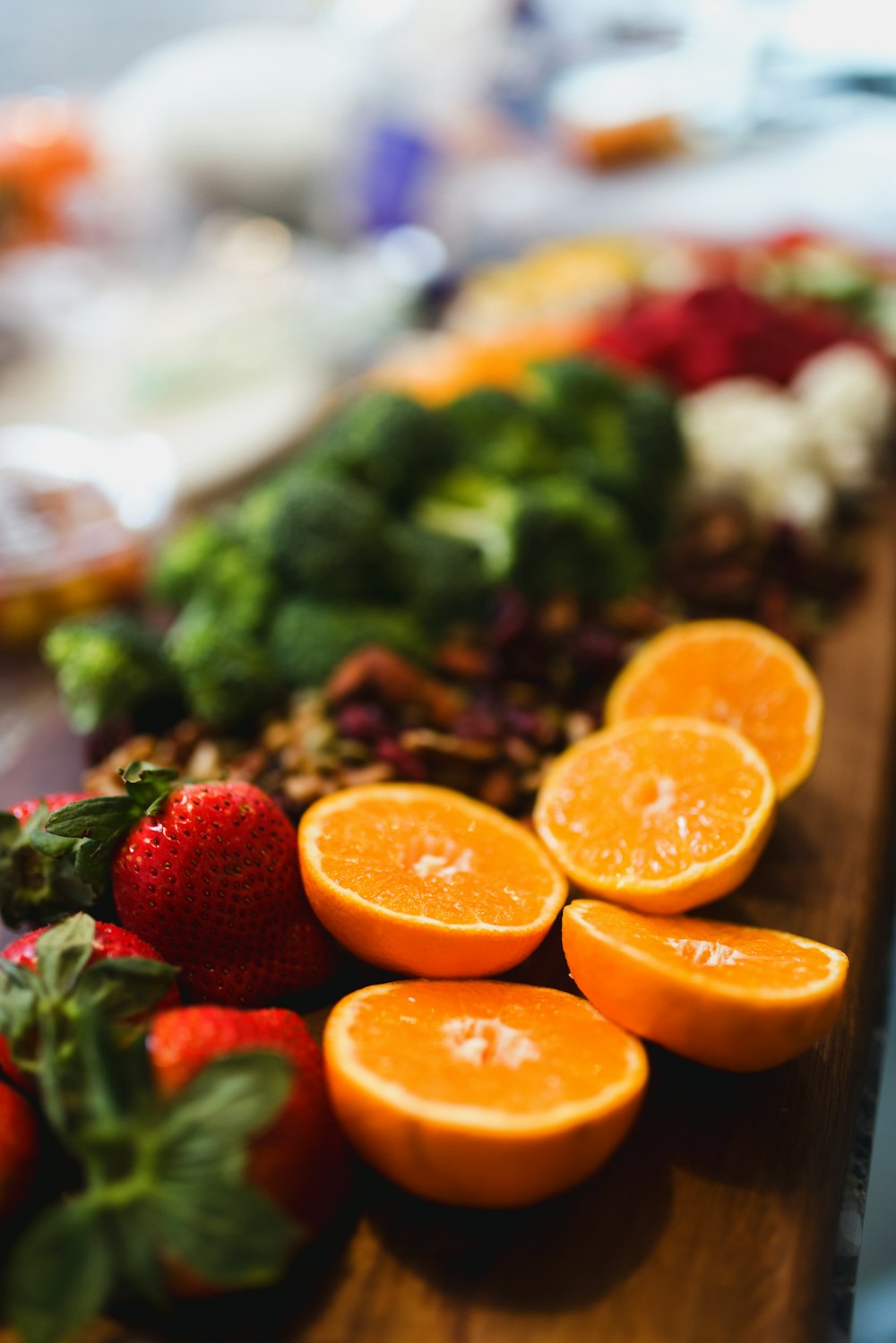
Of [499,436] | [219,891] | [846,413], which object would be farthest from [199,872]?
[846,413]

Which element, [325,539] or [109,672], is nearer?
[109,672]

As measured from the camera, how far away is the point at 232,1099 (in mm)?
670

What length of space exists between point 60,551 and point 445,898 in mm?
966

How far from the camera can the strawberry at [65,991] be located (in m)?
0.76

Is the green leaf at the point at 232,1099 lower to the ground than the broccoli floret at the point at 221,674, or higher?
higher

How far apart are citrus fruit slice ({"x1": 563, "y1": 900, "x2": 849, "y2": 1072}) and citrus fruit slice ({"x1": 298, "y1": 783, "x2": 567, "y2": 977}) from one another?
6cm

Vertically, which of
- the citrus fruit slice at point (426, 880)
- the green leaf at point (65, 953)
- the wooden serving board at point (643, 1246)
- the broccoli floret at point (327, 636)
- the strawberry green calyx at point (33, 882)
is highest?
the green leaf at point (65, 953)

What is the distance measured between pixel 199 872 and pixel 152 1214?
282 mm

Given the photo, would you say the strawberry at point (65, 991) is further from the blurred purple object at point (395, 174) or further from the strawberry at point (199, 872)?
the blurred purple object at point (395, 174)

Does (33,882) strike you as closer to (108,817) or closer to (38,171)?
(108,817)

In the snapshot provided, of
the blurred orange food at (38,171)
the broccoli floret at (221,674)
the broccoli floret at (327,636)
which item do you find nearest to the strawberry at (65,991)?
the broccoli floret at (221,674)

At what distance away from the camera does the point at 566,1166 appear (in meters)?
0.75

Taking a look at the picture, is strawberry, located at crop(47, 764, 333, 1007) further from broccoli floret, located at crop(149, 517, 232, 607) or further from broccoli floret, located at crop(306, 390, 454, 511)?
broccoli floret, located at crop(306, 390, 454, 511)

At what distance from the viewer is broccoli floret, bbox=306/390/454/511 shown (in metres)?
1.58
